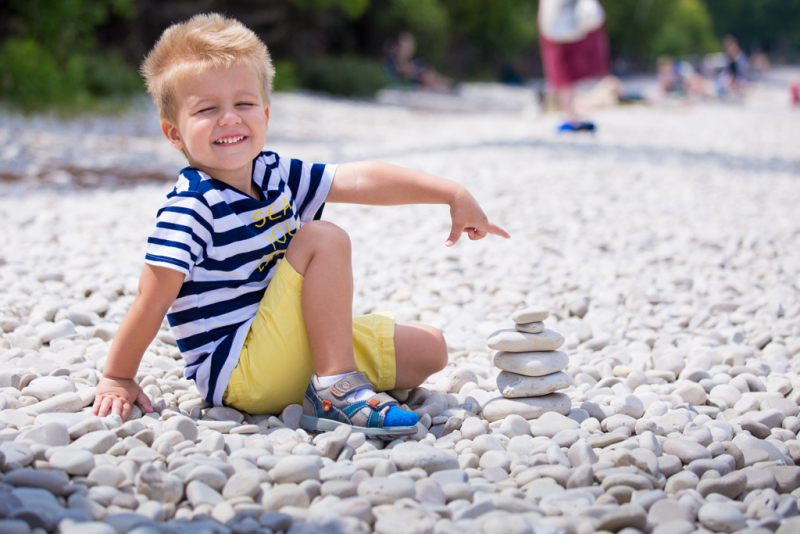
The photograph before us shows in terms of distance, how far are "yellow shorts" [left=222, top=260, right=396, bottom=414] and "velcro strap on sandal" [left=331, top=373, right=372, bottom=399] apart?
0.13m

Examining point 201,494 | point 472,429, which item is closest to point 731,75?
point 472,429

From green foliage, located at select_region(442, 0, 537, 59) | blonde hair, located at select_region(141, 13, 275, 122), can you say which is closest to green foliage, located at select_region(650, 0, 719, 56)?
green foliage, located at select_region(442, 0, 537, 59)

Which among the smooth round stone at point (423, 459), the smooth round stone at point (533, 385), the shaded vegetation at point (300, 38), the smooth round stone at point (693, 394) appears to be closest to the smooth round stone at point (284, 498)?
the smooth round stone at point (423, 459)

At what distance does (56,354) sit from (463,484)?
4.40 feet

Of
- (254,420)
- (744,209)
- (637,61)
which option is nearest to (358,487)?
(254,420)

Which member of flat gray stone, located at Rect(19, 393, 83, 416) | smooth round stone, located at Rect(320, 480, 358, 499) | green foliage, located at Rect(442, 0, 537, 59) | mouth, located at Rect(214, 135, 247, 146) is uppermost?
green foliage, located at Rect(442, 0, 537, 59)

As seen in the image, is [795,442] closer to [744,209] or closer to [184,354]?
[184,354]

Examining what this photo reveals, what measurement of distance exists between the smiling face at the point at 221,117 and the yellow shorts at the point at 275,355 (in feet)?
0.97

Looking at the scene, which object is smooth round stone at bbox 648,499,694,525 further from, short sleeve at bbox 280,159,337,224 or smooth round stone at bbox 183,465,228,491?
short sleeve at bbox 280,159,337,224

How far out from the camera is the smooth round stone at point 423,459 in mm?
1489

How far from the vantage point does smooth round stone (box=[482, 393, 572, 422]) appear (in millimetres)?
1806

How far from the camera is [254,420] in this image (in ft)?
5.87

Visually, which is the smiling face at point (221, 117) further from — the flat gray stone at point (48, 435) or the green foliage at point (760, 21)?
the green foliage at point (760, 21)

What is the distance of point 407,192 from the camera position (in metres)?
1.88
